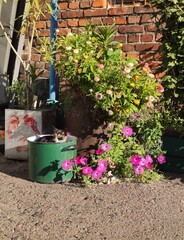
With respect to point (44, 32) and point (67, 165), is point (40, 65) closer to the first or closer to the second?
Answer: point (44, 32)

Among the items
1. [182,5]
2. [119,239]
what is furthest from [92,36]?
[119,239]

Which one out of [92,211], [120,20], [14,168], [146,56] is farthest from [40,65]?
[92,211]

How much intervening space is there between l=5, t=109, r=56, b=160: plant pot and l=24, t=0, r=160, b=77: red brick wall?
134cm

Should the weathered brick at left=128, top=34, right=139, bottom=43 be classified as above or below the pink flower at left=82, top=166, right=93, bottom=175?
above

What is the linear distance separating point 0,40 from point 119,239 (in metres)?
4.03

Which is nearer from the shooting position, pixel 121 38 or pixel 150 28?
pixel 150 28

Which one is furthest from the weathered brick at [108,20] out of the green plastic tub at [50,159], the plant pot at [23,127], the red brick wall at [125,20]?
the green plastic tub at [50,159]

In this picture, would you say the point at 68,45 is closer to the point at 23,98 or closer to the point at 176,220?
the point at 23,98

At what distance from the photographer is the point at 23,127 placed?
Answer: 4.48 metres

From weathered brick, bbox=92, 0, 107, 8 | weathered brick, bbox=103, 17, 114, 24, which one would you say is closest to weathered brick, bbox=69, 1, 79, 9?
weathered brick, bbox=92, 0, 107, 8

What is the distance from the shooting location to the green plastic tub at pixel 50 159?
379cm

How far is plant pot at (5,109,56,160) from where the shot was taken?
4434 mm

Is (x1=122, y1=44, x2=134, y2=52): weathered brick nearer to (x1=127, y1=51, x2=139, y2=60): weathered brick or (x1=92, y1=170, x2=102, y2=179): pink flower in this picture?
(x1=127, y1=51, x2=139, y2=60): weathered brick

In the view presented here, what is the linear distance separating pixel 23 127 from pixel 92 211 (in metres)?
1.64
